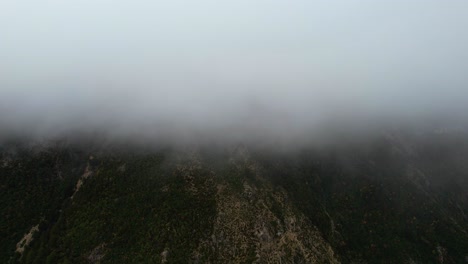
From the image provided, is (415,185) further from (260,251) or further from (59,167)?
(59,167)

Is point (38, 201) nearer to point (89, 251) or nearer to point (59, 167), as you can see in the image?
point (59, 167)

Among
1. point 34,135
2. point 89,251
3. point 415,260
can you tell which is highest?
point 34,135

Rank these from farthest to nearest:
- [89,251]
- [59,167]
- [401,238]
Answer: [59,167] < [401,238] < [89,251]

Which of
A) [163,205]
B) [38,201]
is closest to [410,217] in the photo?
[163,205]

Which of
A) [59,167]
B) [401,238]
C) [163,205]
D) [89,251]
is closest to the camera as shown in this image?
[89,251]

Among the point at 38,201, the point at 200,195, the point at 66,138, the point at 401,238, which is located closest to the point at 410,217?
the point at 401,238

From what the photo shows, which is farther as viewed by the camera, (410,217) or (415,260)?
(410,217)

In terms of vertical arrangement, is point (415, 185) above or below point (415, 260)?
above
